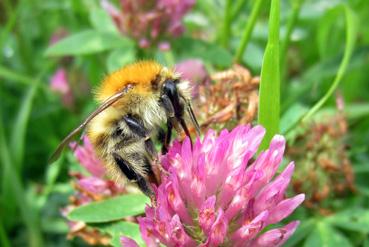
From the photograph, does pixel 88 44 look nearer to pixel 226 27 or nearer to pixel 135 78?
pixel 226 27

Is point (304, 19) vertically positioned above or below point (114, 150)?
above

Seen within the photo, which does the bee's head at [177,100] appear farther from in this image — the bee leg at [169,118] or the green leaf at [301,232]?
the green leaf at [301,232]

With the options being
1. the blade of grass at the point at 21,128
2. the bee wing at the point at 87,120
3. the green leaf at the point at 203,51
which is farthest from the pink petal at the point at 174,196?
the blade of grass at the point at 21,128

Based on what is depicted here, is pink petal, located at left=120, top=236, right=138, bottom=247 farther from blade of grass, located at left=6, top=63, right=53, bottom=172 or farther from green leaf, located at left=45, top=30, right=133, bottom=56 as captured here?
blade of grass, located at left=6, top=63, right=53, bottom=172

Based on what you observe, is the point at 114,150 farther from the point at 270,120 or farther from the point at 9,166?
the point at 9,166

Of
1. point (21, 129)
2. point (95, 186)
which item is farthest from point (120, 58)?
point (95, 186)

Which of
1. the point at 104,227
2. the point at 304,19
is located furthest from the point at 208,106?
the point at 304,19

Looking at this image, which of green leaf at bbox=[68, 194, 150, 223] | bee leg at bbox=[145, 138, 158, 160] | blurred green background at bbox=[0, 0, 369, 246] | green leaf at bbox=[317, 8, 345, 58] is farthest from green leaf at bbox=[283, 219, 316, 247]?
green leaf at bbox=[317, 8, 345, 58]
